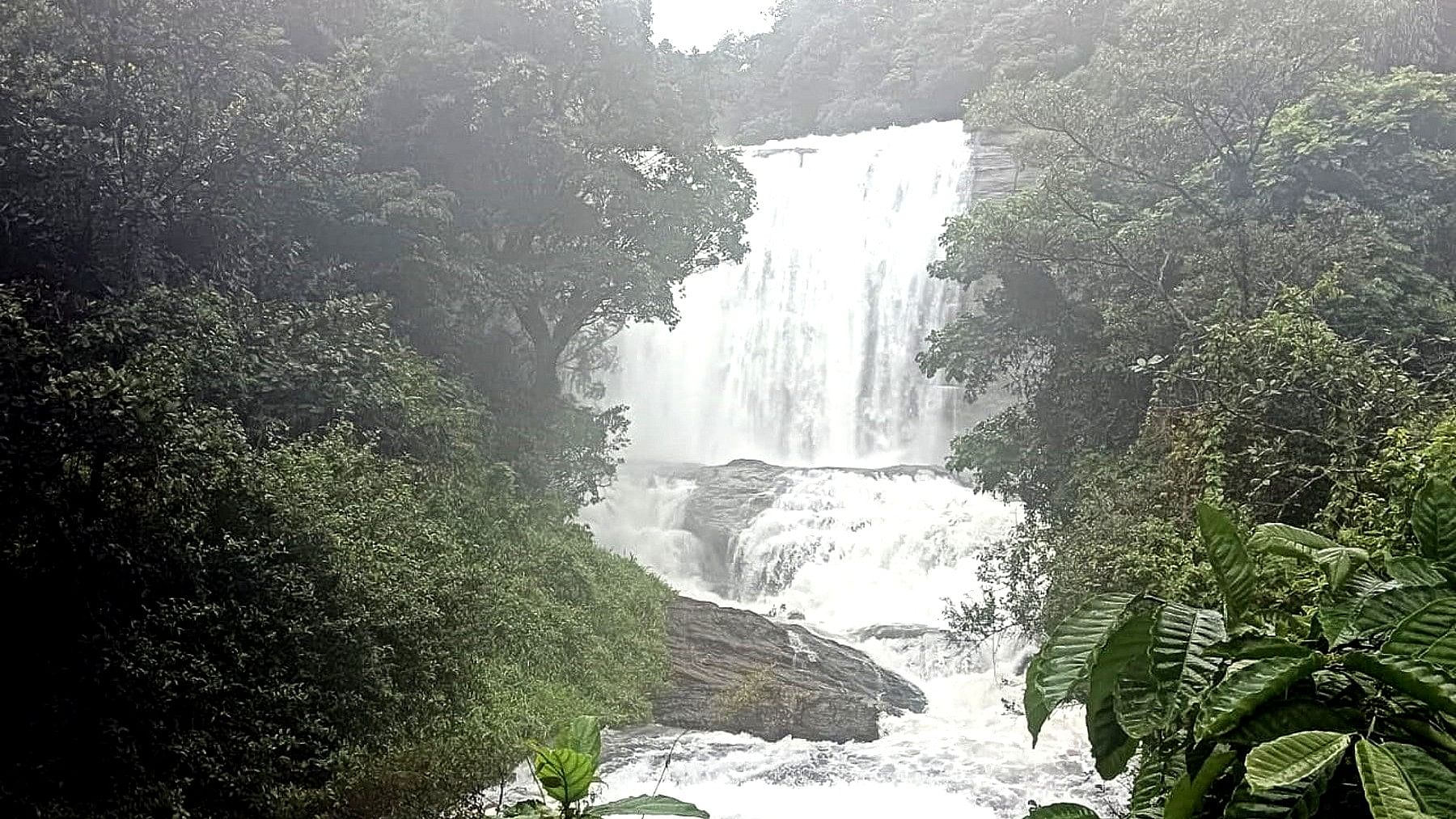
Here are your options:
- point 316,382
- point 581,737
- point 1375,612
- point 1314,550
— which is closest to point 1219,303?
point 316,382

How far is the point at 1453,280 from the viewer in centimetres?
924

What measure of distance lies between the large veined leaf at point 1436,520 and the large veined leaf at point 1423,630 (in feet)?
0.52

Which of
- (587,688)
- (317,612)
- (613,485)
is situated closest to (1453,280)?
(587,688)

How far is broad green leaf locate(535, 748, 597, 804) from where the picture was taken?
129 cm

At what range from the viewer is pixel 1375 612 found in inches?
42.2

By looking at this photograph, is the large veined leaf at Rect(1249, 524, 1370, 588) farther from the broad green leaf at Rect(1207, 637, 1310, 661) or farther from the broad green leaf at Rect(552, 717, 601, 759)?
the broad green leaf at Rect(552, 717, 601, 759)

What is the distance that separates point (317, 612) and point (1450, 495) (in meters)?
6.07

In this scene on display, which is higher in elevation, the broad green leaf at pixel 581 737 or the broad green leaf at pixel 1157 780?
the broad green leaf at pixel 1157 780

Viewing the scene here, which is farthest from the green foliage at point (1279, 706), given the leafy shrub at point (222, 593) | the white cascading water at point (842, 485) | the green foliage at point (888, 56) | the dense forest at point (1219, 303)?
the green foliage at point (888, 56)

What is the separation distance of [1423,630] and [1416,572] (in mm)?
142

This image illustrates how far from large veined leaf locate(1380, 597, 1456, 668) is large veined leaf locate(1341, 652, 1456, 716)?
0.04 feet

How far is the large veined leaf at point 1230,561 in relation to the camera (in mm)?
1178

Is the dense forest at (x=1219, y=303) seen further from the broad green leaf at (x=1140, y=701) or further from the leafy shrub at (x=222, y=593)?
the leafy shrub at (x=222, y=593)

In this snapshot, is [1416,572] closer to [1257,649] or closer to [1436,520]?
[1436,520]
